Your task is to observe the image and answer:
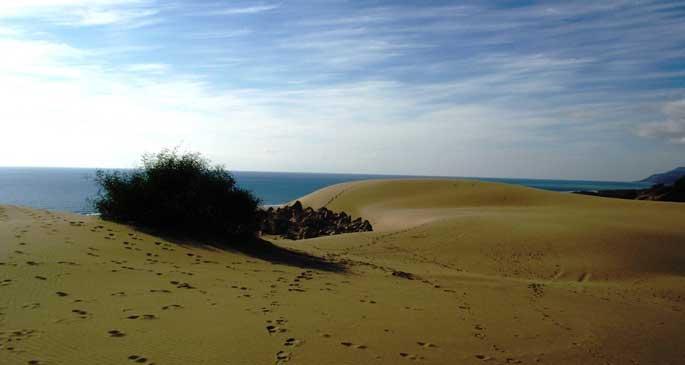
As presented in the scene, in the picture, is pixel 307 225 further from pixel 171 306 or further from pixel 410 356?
pixel 410 356

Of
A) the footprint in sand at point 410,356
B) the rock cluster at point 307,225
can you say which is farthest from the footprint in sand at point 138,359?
the rock cluster at point 307,225

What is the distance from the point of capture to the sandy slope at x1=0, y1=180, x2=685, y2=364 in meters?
5.42

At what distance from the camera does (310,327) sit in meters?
6.39

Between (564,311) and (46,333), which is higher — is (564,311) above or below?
below

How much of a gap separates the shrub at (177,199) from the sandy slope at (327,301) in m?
1.07

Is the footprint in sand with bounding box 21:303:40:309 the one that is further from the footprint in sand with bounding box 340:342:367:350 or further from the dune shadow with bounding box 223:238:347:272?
the dune shadow with bounding box 223:238:347:272

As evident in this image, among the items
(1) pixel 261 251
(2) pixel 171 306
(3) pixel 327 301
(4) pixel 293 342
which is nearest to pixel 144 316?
(2) pixel 171 306

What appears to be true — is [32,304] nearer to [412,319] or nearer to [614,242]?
[412,319]

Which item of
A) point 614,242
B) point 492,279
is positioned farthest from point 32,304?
point 614,242

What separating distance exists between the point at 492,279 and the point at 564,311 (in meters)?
3.77

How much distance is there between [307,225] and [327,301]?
64.3ft

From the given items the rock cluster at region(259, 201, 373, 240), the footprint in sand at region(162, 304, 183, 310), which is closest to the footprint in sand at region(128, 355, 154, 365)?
the footprint in sand at region(162, 304, 183, 310)

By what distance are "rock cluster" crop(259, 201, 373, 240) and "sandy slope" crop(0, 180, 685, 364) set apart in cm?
876

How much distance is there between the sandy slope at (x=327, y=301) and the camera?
5.42m
